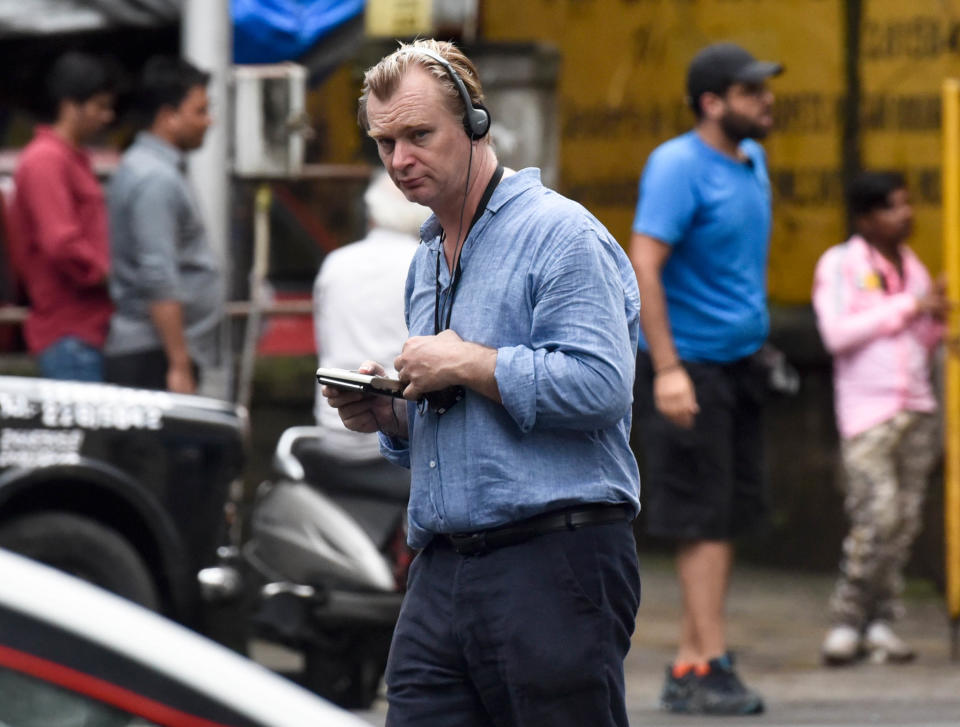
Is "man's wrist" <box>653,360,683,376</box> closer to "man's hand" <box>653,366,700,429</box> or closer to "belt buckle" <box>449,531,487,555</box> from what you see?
"man's hand" <box>653,366,700,429</box>

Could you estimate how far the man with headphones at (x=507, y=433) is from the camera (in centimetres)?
314

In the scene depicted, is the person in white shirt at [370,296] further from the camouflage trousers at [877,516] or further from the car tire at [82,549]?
the camouflage trousers at [877,516]

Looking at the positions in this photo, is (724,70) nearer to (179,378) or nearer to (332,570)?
(332,570)

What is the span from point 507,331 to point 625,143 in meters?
6.61

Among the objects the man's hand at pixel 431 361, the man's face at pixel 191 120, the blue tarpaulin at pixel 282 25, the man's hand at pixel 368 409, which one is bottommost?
the man's hand at pixel 368 409

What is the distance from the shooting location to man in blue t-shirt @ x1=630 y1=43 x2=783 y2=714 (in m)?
5.82

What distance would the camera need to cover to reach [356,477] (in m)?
6.19

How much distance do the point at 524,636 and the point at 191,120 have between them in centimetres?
432

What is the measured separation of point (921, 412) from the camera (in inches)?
281

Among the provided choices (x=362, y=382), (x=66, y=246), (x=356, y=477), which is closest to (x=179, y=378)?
(x=66, y=246)

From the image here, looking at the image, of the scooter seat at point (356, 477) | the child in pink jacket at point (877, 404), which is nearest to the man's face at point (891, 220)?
the child in pink jacket at point (877, 404)

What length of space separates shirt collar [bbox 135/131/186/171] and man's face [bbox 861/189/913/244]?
8.45 ft

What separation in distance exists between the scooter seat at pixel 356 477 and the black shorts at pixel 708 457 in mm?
809

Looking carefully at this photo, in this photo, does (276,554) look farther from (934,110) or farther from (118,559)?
(934,110)
